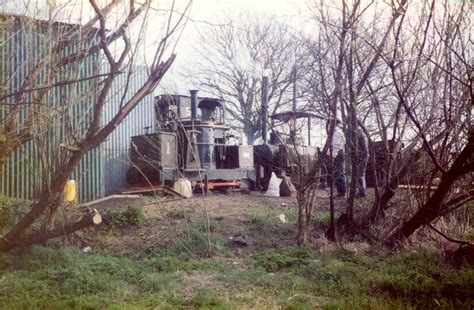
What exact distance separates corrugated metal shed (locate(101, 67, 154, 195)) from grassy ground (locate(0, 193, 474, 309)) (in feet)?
23.0

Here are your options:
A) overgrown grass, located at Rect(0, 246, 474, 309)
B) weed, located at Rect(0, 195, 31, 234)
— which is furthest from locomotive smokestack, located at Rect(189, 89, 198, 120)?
overgrown grass, located at Rect(0, 246, 474, 309)

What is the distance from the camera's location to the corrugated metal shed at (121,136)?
13.6 meters

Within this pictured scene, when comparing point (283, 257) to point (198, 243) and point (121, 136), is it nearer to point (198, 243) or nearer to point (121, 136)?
point (198, 243)

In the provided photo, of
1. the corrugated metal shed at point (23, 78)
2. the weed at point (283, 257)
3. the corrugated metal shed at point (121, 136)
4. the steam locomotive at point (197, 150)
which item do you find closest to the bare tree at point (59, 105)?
the corrugated metal shed at point (23, 78)

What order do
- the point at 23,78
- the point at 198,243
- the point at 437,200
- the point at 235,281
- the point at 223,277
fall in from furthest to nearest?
1. the point at 23,78
2. the point at 198,243
3. the point at 437,200
4. the point at 223,277
5. the point at 235,281

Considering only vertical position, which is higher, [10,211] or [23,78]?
[23,78]

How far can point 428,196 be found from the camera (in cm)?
645

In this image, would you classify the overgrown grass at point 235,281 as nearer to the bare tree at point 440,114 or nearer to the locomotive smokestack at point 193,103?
the bare tree at point 440,114

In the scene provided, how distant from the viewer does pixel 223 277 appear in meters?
5.23

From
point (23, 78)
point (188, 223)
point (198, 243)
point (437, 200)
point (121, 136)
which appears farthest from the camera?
point (121, 136)

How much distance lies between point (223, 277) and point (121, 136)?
10313 millimetres

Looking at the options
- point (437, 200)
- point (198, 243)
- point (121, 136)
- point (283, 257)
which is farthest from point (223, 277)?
point (121, 136)

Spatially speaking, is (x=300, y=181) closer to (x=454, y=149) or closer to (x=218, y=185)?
(x=454, y=149)

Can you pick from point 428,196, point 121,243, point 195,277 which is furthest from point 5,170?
point 428,196
